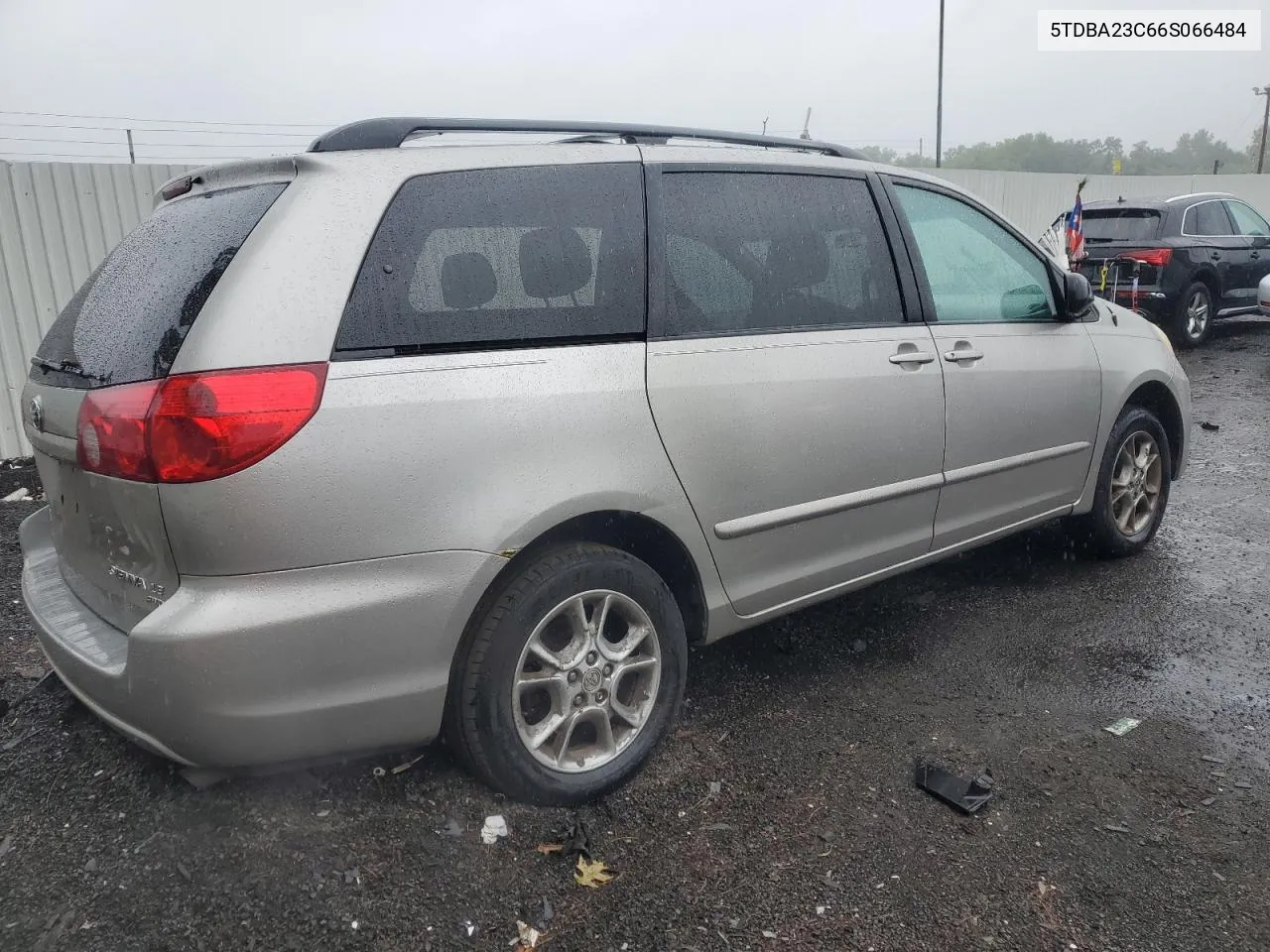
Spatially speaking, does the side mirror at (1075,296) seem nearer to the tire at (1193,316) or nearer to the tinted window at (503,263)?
the tinted window at (503,263)

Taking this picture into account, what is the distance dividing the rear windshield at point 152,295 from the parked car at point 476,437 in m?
0.01

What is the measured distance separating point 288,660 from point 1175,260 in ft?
38.1

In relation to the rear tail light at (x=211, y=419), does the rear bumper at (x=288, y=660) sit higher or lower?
lower

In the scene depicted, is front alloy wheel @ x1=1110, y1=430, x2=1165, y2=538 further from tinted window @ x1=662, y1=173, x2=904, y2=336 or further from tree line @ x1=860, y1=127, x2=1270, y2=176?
tree line @ x1=860, y1=127, x2=1270, y2=176

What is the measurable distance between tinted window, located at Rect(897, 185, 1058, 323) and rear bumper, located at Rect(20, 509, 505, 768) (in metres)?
2.19

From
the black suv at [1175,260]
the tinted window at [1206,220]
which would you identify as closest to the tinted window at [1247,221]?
the black suv at [1175,260]

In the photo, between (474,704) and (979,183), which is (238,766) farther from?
(979,183)

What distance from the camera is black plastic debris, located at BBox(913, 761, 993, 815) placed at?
2.62m

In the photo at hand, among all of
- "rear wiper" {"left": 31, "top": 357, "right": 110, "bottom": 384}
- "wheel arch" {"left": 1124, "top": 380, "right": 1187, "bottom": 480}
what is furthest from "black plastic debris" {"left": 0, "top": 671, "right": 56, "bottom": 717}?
"wheel arch" {"left": 1124, "top": 380, "right": 1187, "bottom": 480}

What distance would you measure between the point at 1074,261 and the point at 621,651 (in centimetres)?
987

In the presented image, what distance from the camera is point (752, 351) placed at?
9.41 ft

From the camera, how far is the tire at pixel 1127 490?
14.3 ft

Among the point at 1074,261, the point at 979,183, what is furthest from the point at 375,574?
the point at 979,183

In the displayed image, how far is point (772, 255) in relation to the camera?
121 inches
